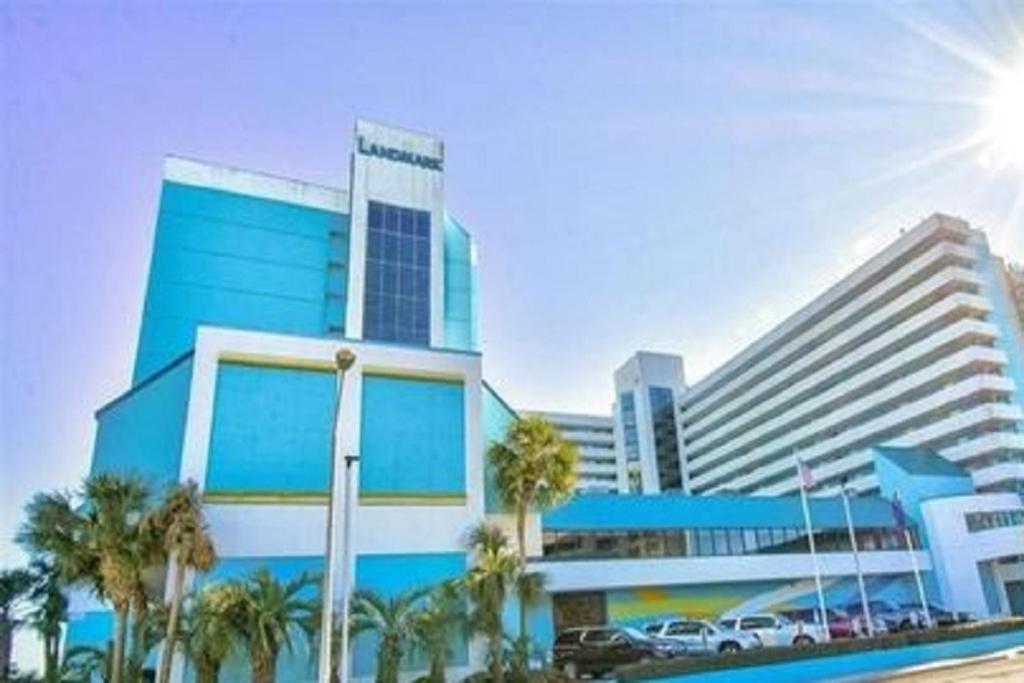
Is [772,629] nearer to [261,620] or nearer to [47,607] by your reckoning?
[261,620]

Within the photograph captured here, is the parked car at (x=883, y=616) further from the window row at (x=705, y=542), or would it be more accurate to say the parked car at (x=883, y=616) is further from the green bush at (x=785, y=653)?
the green bush at (x=785, y=653)

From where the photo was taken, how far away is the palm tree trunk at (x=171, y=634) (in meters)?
22.8

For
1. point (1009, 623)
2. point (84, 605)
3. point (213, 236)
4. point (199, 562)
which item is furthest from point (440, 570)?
point (213, 236)

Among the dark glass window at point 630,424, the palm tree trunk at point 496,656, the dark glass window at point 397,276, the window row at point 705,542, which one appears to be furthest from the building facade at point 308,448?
the dark glass window at point 630,424

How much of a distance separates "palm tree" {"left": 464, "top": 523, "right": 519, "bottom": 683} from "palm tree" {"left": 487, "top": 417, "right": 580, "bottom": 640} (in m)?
4.32

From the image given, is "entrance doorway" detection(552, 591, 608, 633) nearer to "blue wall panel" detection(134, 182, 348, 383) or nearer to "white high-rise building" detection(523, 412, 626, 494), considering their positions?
"blue wall panel" detection(134, 182, 348, 383)

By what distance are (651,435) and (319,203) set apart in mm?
74966

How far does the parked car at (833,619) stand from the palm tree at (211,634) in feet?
86.6

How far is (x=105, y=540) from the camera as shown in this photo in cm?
2378

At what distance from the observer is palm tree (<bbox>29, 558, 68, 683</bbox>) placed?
3378cm

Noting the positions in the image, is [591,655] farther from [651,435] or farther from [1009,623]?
[651,435]

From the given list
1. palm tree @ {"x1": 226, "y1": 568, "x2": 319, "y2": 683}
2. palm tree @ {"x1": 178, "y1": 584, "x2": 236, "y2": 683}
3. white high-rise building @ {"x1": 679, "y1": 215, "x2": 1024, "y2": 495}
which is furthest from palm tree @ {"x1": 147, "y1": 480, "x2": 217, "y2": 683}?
white high-rise building @ {"x1": 679, "y1": 215, "x2": 1024, "y2": 495}

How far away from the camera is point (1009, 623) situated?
35375 millimetres

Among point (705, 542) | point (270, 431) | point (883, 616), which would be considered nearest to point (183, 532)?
point (270, 431)
